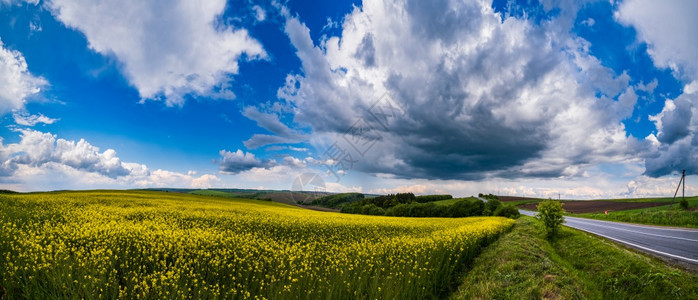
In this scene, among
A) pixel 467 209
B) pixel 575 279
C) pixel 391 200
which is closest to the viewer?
pixel 575 279

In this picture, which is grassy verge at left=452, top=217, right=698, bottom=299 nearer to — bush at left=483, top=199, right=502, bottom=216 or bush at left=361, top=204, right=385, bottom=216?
bush at left=483, top=199, right=502, bottom=216

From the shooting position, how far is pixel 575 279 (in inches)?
340

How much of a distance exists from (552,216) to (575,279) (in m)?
9.70

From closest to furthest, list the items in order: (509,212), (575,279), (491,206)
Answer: (575,279), (509,212), (491,206)

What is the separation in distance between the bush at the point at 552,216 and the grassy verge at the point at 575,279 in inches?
211

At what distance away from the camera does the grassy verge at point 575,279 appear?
755 centimetres

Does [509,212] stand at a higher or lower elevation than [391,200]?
higher

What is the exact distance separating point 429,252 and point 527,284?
273 centimetres


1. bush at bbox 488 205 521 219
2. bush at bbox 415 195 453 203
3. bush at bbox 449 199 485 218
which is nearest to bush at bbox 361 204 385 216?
bush at bbox 449 199 485 218

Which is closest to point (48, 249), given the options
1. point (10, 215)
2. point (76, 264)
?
point (76, 264)

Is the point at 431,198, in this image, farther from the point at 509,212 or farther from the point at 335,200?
the point at 509,212

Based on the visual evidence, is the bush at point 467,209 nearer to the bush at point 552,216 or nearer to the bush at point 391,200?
the bush at point 391,200

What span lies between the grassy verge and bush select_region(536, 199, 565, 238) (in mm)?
5359

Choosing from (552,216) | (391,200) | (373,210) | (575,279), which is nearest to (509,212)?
(552,216)
